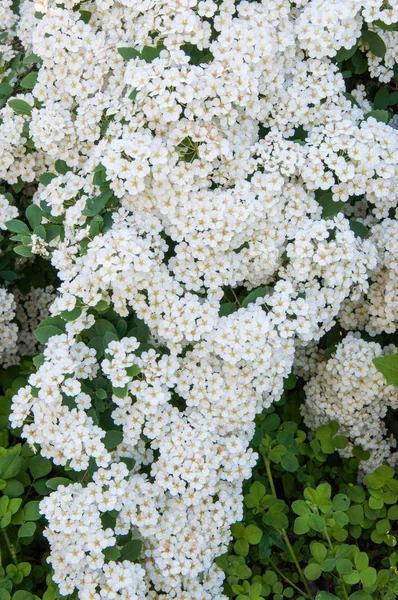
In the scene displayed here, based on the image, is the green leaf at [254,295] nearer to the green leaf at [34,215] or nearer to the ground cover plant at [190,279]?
the ground cover plant at [190,279]

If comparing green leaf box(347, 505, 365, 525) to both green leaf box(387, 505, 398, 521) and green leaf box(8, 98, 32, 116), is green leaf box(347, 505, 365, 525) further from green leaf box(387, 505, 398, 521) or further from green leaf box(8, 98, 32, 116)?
green leaf box(8, 98, 32, 116)

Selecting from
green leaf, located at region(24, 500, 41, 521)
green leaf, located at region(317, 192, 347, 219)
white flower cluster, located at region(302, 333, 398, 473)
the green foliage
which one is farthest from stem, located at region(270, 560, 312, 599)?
green leaf, located at region(317, 192, 347, 219)

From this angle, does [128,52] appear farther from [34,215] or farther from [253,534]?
[253,534]

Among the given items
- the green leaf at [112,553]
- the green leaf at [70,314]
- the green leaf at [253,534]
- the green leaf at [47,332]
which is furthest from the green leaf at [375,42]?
the green leaf at [112,553]

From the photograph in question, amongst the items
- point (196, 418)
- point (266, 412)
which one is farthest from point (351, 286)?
point (196, 418)

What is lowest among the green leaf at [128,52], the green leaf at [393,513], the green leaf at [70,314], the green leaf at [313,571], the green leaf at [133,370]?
the green leaf at [313,571]

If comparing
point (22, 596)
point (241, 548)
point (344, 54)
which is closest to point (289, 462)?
point (241, 548)
